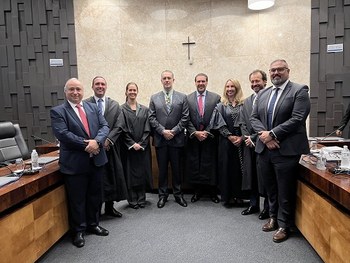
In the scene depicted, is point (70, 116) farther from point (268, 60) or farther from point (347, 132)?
point (347, 132)

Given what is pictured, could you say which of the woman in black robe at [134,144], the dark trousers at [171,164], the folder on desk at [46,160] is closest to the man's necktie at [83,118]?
the folder on desk at [46,160]

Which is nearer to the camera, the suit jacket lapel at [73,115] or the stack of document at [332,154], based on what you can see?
the stack of document at [332,154]

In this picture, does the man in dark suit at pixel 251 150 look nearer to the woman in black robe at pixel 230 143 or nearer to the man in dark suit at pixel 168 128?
the woman in black robe at pixel 230 143

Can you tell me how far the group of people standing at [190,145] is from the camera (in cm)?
242

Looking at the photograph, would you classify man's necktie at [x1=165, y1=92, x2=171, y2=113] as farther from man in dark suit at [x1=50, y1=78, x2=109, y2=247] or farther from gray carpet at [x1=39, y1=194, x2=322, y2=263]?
gray carpet at [x1=39, y1=194, x2=322, y2=263]

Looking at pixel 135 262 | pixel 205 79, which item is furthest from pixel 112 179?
pixel 205 79

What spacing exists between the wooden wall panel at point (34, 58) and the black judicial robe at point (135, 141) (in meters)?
2.14

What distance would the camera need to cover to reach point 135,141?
340 centimetres

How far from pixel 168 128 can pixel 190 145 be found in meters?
0.37

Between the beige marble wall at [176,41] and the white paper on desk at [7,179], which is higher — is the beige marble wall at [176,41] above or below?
above

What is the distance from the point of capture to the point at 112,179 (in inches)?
124

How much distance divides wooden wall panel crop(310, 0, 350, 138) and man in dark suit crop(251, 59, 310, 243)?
243 centimetres

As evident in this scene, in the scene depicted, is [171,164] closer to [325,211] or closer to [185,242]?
[185,242]

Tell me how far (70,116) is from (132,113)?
40.3 inches
